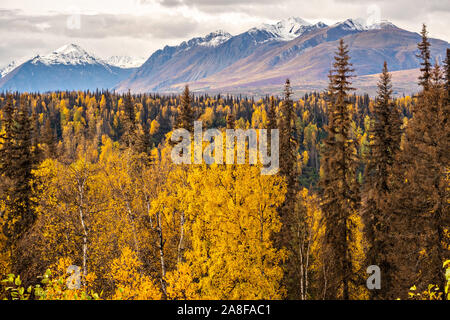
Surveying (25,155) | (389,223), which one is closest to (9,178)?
(25,155)

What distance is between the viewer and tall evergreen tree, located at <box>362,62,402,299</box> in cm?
2669

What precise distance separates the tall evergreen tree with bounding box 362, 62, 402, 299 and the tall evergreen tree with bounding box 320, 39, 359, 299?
4177 millimetres

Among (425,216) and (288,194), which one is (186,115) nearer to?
(288,194)

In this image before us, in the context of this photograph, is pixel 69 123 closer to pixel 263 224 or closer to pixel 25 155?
pixel 25 155

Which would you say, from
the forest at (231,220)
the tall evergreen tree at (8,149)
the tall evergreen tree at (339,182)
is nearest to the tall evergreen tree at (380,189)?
the forest at (231,220)

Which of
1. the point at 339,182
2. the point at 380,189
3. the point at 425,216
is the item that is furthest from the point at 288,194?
the point at 425,216

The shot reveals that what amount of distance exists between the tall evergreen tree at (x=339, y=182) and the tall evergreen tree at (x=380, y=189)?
4.18m

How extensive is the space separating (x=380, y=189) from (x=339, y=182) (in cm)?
618

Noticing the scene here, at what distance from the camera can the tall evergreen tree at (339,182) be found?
2295 cm

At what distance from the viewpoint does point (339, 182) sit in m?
23.0

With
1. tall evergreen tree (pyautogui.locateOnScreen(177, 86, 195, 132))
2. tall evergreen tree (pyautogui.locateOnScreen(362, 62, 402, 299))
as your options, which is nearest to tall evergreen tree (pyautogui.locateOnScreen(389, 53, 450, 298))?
tall evergreen tree (pyautogui.locateOnScreen(362, 62, 402, 299))

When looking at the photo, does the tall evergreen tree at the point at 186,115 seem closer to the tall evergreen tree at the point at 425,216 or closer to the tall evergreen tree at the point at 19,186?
the tall evergreen tree at the point at 19,186

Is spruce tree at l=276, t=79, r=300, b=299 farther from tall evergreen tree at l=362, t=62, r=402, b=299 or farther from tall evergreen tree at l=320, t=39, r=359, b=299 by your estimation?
tall evergreen tree at l=362, t=62, r=402, b=299
